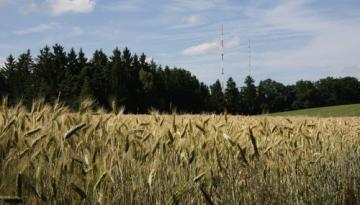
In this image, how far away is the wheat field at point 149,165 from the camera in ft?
9.48

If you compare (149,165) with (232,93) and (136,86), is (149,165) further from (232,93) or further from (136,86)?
(232,93)

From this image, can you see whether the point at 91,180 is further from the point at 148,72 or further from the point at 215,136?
the point at 148,72

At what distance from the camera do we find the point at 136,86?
73562mm

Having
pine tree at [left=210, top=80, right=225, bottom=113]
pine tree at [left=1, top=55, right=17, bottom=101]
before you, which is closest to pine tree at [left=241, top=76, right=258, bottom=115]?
pine tree at [left=210, top=80, right=225, bottom=113]

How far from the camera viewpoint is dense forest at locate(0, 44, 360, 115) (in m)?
69.2

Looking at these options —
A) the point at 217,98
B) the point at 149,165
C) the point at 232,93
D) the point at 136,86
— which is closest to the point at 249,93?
the point at 232,93

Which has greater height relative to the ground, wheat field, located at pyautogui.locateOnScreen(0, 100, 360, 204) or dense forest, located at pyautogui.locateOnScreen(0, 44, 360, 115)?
dense forest, located at pyautogui.locateOnScreen(0, 44, 360, 115)

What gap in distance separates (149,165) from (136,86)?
7019cm

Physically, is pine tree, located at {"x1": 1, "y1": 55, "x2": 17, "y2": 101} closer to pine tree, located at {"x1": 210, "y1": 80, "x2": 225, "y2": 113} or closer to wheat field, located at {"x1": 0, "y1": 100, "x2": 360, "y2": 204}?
pine tree, located at {"x1": 210, "y1": 80, "x2": 225, "y2": 113}

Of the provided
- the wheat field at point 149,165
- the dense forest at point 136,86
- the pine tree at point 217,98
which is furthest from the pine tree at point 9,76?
the wheat field at point 149,165

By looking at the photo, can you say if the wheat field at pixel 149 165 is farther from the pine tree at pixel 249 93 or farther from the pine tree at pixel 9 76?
the pine tree at pixel 249 93

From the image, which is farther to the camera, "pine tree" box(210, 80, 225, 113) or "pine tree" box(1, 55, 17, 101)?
"pine tree" box(210, 80, 225, 113)

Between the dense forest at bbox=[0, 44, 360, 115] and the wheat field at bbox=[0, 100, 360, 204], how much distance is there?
50.3 metres

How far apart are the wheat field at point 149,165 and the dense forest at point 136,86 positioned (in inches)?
1980
